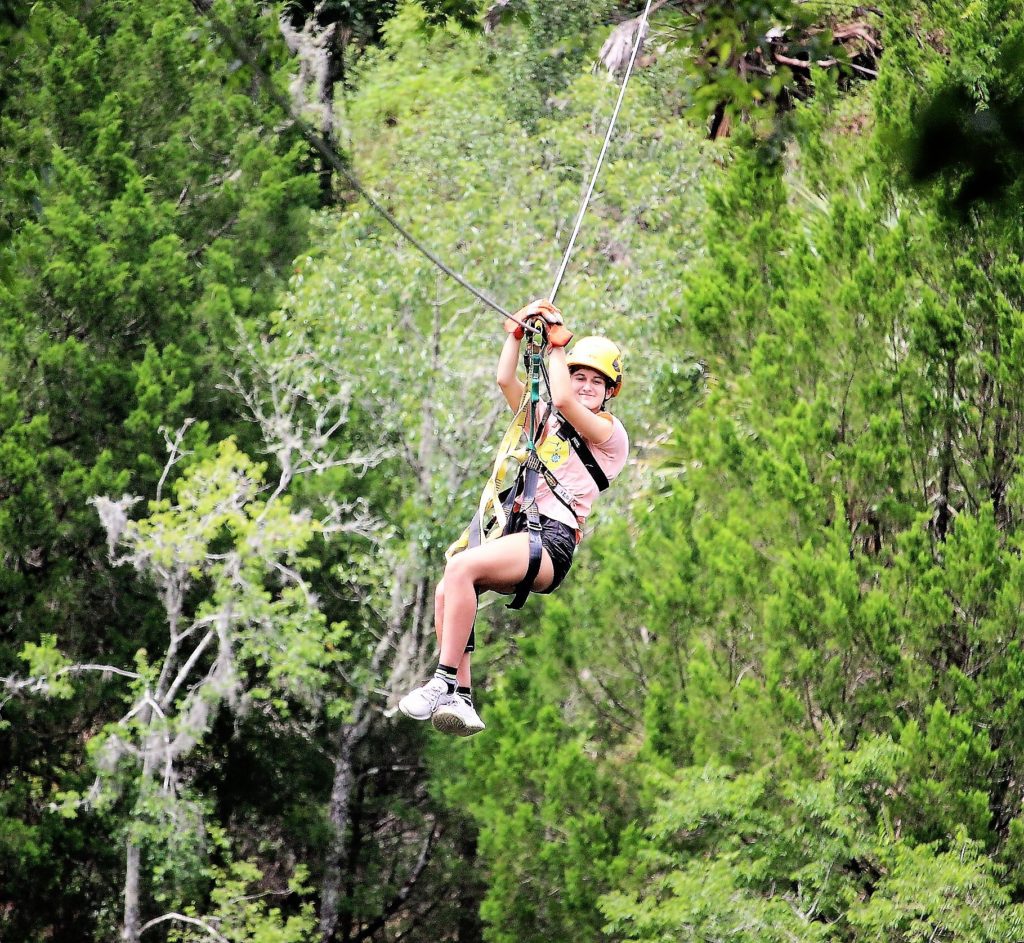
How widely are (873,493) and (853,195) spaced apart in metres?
2.49

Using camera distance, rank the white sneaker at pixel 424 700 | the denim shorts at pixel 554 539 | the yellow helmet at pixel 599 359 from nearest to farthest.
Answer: the white sneaker at pixel 424 700 → the denim shorts at pixel 554 539 → the yellow helmet at pixel 599 359

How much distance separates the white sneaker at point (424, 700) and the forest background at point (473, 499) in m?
2.49

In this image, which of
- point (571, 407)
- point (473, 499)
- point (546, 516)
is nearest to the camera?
point (571, 407)

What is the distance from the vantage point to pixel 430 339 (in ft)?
57.5

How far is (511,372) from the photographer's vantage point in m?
5.96

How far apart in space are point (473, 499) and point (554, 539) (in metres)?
11.3

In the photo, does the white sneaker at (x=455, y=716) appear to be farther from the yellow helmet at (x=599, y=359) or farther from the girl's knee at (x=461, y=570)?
the yellow helmet at (x=599, y=359)

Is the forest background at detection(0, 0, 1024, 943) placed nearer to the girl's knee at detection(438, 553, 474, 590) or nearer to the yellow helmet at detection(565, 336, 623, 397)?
the yellow helmet at detection(565, 336, 623, 397)

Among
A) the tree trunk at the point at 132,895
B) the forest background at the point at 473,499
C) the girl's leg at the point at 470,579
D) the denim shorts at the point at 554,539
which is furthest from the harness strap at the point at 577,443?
the tree trunk at the point at 132,895

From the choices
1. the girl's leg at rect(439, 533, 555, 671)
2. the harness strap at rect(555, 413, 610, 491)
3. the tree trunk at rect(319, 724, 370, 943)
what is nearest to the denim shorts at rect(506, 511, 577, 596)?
the girl's leg at rect(439, 533, 555, 671)

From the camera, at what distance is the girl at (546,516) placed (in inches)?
219

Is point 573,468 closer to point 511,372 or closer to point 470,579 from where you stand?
point 511,372

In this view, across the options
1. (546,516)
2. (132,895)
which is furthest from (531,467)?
(132,895)

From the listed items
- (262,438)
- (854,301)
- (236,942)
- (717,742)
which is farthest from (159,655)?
(854,301)
